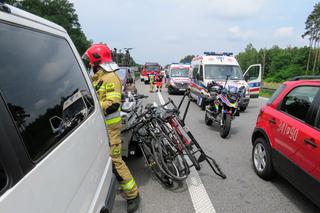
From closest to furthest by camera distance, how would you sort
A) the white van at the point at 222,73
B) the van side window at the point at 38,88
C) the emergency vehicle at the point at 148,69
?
the van side window at the point at 38,88, the white van at the point at 222,73, the emergency vehicle at the point at 148,69

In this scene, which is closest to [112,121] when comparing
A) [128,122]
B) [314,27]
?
[128,122]

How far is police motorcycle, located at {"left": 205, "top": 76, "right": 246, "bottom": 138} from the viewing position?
633 centimetres

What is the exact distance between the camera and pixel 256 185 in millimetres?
3756

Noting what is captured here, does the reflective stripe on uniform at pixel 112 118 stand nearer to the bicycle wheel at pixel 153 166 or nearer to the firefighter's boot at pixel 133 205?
the bicycle wheel at pixel 153 166

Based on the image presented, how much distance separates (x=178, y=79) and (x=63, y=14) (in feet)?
169

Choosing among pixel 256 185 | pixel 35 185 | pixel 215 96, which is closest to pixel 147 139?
pixel 256 185

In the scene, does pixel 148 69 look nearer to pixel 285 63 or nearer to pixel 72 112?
pixel 72 112

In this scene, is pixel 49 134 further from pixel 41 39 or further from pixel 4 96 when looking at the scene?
pixel 41 39

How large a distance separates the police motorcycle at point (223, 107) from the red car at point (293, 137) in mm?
1954

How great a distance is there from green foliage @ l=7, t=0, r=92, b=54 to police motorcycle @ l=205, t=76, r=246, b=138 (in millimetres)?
52764

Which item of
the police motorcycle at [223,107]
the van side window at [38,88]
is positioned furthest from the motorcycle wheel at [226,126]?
the van side window at [38,88]

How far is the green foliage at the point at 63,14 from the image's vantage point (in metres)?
54.2

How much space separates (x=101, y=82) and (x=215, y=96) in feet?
15.2

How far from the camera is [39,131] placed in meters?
1.30
